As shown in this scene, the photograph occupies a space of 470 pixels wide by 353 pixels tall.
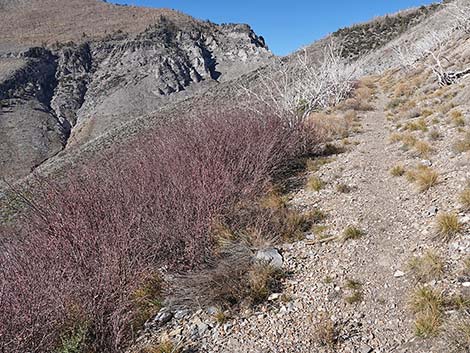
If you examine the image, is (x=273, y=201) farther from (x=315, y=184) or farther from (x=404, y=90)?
(x=404, y=90)

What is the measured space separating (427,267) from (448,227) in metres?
0.85

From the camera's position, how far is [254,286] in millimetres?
4988

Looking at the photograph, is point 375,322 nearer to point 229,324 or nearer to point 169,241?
point 229,324

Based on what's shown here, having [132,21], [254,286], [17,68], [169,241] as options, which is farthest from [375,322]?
[132,21]

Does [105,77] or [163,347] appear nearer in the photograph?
[163,347]

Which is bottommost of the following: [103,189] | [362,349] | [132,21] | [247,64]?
[362,349]

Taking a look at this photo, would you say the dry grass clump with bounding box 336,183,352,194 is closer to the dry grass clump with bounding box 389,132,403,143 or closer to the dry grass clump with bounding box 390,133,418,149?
the dry grass clump with bounding box 390,133,418,149

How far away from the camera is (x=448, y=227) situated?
5094 millimetres

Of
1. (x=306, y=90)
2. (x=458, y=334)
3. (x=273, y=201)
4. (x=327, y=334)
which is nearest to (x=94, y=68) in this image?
(x=306, y=90)

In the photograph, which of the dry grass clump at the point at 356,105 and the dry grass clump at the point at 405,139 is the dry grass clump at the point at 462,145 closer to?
the dry grass clump at the point at 405,139

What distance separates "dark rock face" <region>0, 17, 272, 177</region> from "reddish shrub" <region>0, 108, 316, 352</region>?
48.9m

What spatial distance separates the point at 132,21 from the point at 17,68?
121 feet

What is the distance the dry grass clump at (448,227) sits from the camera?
505cm

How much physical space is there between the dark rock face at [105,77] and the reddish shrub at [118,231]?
4893cm
